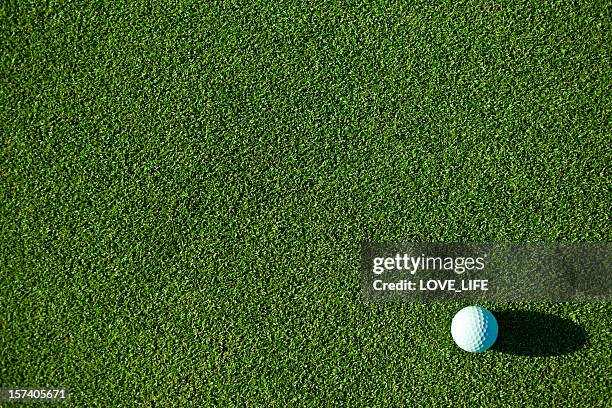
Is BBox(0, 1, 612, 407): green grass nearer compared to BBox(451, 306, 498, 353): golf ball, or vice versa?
BBox(451, 306, 498, 353): golf ball

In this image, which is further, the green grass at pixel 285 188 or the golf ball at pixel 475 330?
the green grass at pixel 285 188

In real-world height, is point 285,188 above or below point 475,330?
above

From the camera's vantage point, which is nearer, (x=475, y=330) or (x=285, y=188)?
(x=475, y=330)

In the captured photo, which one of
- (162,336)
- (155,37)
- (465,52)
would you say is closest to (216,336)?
(162,336)

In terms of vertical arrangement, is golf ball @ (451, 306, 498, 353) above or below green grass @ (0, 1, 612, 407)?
below

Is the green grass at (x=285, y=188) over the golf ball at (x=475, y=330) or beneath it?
over
